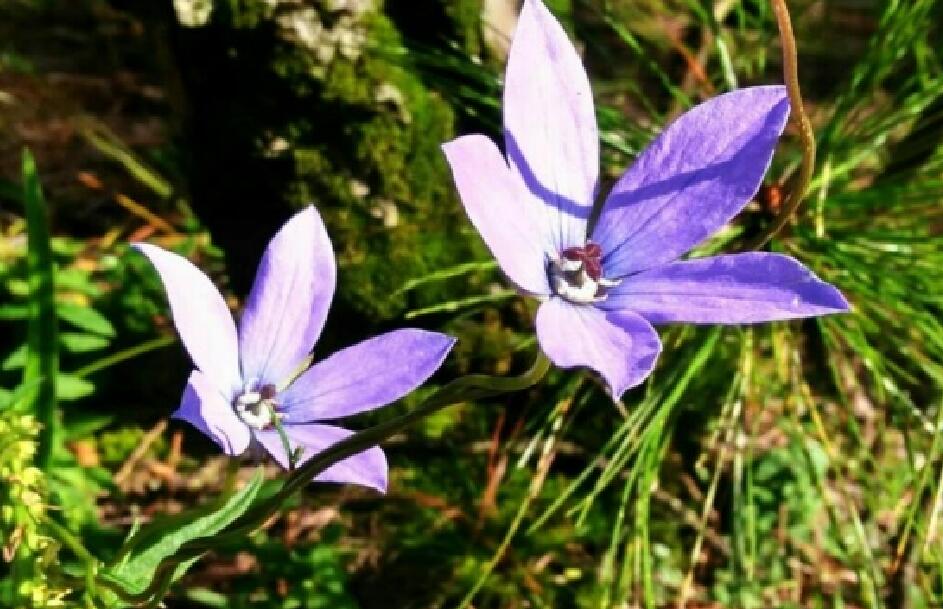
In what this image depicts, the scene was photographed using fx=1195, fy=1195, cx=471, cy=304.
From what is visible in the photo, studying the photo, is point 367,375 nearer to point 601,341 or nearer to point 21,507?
point 601,341

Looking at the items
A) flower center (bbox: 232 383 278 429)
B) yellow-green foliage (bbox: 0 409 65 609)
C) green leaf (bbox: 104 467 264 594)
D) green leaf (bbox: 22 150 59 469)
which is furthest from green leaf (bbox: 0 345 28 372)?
flower center (bbox: 232 383 278 429)

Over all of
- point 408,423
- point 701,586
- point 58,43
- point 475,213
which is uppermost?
point 58,43

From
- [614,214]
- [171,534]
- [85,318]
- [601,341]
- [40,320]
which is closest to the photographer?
[601,341]

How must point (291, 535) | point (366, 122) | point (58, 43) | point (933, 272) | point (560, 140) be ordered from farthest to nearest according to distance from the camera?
point (58, 43) → point (291, 535) → point (366, 122) → point (933, 272) → point (560, 140)

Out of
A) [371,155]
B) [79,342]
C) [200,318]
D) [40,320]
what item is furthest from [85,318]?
[200,318]

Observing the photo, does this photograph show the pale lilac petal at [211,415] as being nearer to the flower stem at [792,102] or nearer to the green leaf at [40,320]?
the flower stem at [792,102]

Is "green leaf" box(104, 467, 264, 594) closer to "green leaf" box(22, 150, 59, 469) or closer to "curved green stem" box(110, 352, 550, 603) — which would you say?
"curved green stem" box(110, 352, 550, 603)

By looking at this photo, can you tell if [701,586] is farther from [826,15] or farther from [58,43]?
[58,43]

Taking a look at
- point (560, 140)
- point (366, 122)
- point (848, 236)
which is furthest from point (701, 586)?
point (560, 140)
